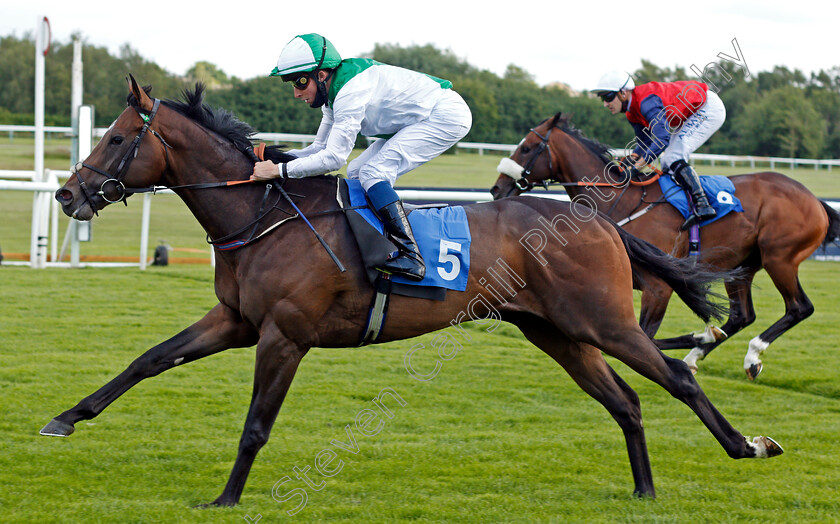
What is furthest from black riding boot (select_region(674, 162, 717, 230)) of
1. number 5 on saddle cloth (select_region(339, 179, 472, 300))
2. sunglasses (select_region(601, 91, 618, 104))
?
number 5 on saddle cloth (select_region(339, 179, 472, 300))

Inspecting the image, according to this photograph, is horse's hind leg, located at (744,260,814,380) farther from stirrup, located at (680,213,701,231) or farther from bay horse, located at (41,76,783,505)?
bay horse, located at (41,76,783,505)

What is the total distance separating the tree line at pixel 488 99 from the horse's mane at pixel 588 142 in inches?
433

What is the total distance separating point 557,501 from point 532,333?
2.66ft

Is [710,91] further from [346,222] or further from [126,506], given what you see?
[126,506]

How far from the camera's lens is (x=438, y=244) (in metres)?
3.85

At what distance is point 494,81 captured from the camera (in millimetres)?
26875

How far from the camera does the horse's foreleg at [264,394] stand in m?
3.61

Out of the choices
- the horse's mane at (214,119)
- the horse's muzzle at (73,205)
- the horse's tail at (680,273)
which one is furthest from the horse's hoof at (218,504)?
the horse's tail at (680,273)

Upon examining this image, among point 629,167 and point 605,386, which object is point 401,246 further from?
point 629,167

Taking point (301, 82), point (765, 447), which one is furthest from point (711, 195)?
point (301, 82)

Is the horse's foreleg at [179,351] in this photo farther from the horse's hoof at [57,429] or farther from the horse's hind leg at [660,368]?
the horse's hind leg at [660,368]

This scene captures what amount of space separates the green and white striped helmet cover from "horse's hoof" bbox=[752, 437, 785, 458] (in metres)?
2.54

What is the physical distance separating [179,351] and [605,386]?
1957mm

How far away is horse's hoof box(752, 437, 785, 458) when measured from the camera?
390 cm
